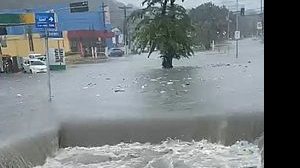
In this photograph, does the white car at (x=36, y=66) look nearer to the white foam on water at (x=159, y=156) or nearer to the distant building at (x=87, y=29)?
the distant building at (x=87, y=29)

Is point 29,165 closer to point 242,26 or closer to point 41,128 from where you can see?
point 41,128

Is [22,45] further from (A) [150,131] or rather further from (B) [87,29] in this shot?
(A) [150,131]

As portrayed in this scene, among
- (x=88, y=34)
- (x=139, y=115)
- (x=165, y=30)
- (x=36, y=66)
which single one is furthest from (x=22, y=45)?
(x=139, y=115)

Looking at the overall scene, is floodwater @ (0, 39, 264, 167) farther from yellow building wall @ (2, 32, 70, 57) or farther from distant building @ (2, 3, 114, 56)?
distant building @ (2, 3, 114, 56)

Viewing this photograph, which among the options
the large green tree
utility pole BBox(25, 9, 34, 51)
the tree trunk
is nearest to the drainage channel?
the large green tree

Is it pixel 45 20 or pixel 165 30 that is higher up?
pixel 45 20

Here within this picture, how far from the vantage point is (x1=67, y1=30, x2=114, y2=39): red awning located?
11094 millimetres

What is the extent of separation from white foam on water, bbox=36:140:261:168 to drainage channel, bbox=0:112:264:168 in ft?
0.17

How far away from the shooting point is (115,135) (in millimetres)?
3750

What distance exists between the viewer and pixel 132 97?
5406 millimetres

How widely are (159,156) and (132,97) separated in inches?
82.9

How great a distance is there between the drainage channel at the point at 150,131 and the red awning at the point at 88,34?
7.34 metres

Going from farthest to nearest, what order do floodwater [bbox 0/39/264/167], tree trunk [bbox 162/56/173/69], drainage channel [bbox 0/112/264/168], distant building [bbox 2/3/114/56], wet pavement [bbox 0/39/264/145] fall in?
distant building [bbox 2/3/114/56] < tree trunk [bbox 162/56/173/69] < wet pavement [bbox 0/39/264/145] < drainage channel [bbox 0/112/264/168] < floodwater [bbox 0/39/264/167]
